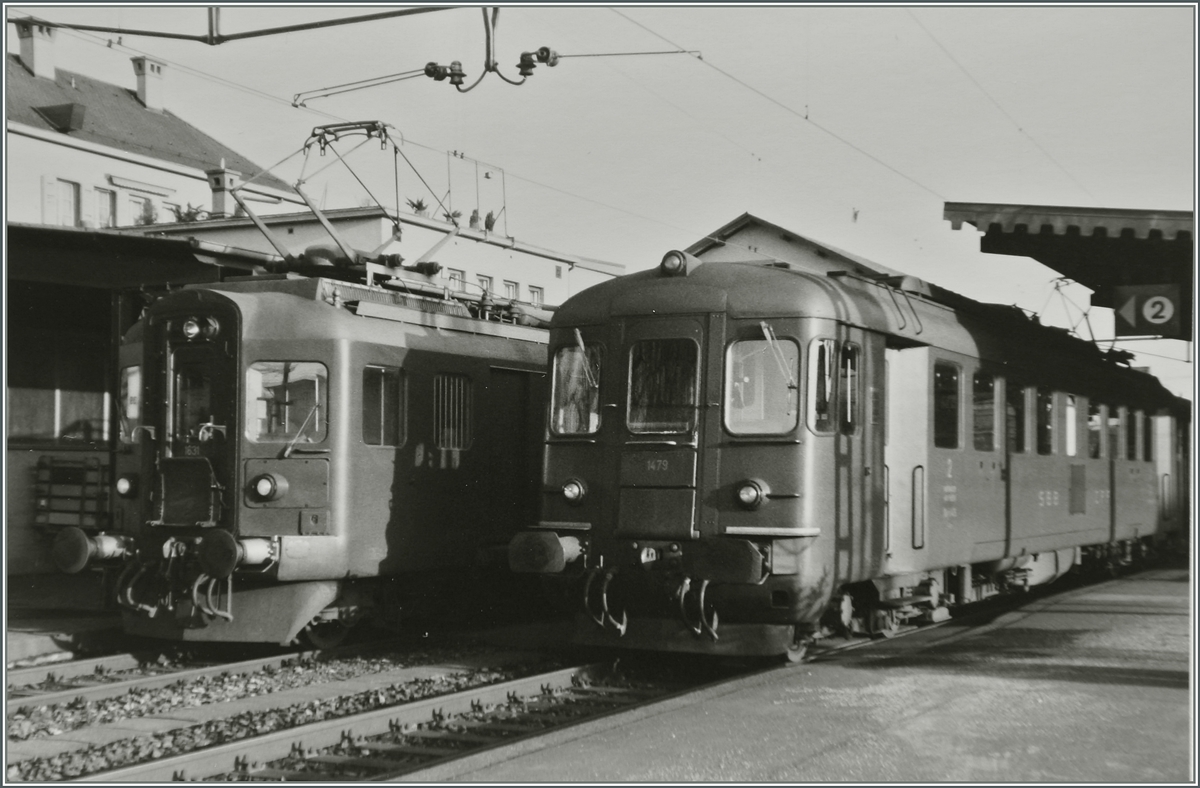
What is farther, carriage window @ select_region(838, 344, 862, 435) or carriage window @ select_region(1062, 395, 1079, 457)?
carriage window @ select_region(1062, 395, 1079, 457)

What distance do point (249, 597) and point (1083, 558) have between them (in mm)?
11938

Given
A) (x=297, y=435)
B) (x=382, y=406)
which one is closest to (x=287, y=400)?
(x=297, y=435)

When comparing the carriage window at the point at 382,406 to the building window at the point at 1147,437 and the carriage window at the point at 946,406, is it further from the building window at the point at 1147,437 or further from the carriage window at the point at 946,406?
the building window at the point at 1147,437

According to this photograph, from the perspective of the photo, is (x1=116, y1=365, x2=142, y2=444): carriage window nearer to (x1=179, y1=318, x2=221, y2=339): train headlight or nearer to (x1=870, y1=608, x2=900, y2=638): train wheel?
(x1=179, y1=318, x2=221, y2=339): train headlight

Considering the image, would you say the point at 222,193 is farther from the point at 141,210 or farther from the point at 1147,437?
the point at 1147,437

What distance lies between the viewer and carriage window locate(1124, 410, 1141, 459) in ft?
59.5

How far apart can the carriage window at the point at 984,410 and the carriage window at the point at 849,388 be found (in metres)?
2.70

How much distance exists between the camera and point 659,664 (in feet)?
36.1

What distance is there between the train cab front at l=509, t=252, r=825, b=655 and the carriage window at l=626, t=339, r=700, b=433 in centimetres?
1

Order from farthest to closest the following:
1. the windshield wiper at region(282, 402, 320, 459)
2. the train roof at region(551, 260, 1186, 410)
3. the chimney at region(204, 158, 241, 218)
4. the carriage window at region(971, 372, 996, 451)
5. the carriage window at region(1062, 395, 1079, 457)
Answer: the chimney at region(204, 158, 241, 218), the carriage window at region(1062, 395, 1079, 457), the carriage window at region(971, 372, 996, 451), the windshield wiper at region(282, 402, 320, 459), the train roof at region(551, 260, 1186, 410)

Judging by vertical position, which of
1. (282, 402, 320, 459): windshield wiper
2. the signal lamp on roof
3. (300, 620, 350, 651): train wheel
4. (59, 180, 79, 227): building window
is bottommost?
(300, 620, 350, 651): train wheel

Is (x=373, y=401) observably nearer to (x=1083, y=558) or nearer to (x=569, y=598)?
(x=569, y=598)

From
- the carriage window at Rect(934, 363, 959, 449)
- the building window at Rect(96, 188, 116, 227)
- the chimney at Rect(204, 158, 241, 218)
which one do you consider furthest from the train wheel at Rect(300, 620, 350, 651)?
the building window at Rect(96, 188, 116, 227)

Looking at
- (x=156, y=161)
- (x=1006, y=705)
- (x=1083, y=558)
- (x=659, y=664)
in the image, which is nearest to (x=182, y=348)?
(x=659, y=664)
